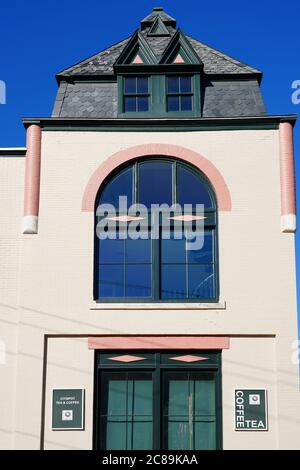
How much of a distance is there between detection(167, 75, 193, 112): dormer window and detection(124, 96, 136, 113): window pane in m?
0.83

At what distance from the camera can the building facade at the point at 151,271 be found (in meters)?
17.7

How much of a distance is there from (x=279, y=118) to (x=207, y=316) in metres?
4.86

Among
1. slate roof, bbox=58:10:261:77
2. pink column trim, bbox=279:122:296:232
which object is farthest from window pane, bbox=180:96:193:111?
pink column trim, bbox=279:122:296:232

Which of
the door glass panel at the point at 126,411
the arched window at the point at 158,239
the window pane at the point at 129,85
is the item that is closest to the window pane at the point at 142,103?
the window pane at the point at 129,85

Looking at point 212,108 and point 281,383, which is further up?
point 212,108

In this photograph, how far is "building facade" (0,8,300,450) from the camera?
1770 cm

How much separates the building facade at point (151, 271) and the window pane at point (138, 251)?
3 centimetres

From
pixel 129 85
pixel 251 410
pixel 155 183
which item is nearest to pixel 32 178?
pixel 155 183

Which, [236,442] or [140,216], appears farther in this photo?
[140,216]

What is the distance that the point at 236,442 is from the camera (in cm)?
1745

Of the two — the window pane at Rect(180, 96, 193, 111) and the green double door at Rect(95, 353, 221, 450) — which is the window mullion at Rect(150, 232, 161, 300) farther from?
the window pane at Rect(180, 96, 193, 111)

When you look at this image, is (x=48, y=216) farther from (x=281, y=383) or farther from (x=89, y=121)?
(x=281, y=383)

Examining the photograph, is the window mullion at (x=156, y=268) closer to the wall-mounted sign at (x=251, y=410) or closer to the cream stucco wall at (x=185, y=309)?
the cream stucco wall at (x=185, y=309)
